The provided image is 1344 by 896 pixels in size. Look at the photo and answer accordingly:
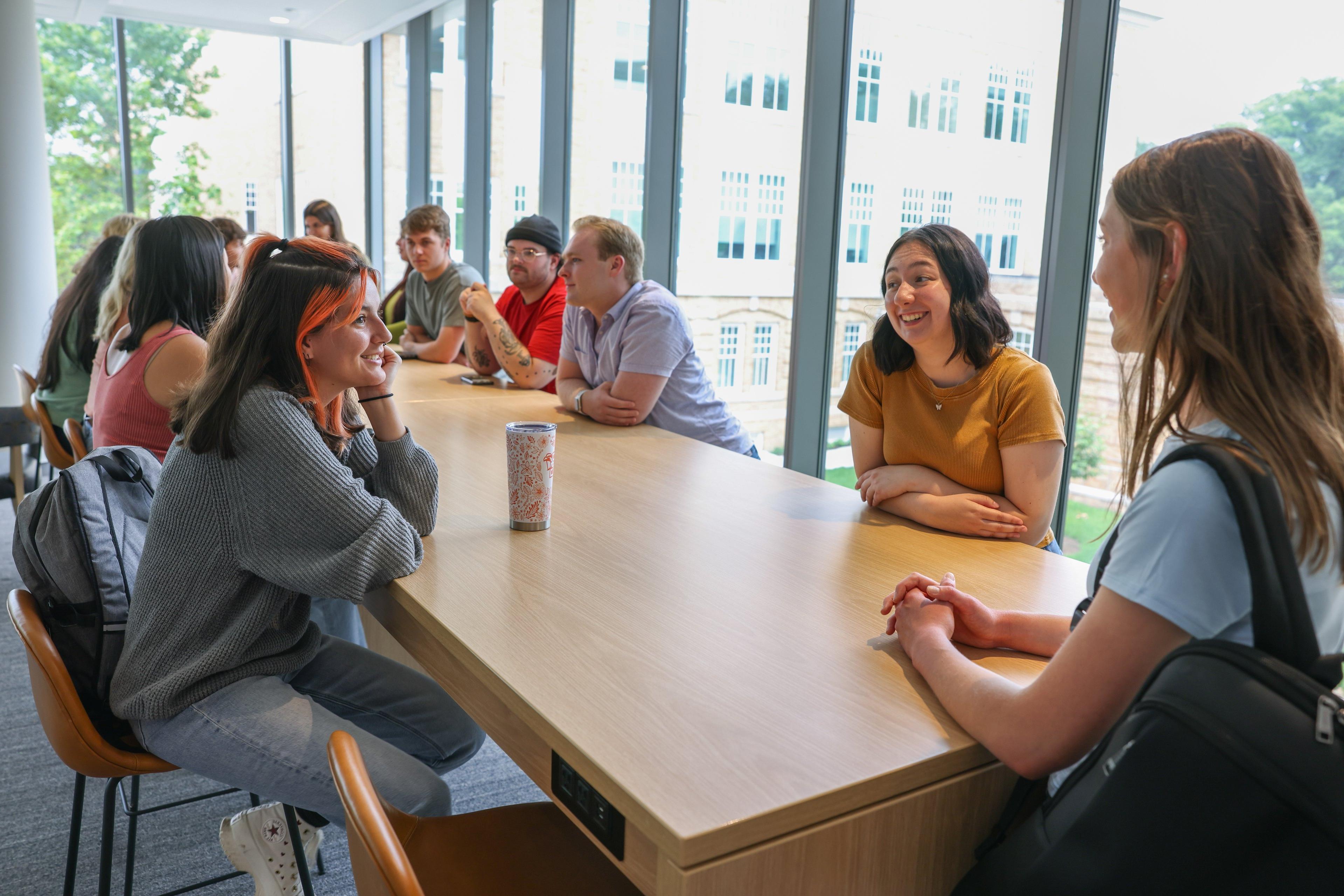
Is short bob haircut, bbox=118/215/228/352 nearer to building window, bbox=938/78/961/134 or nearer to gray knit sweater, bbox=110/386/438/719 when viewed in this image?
gray knit sweater, bbox=110/386/438/719

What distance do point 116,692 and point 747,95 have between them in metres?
3.23

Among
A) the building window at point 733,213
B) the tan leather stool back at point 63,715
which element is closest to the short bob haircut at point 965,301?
the tan leather stool back at point 63,715

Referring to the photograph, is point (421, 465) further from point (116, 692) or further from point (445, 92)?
point (445, 92)

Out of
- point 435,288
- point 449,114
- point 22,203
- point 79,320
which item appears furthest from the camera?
point 449,114

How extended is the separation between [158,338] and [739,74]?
8.51ft

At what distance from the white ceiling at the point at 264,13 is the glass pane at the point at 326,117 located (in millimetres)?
257

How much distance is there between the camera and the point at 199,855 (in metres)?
1.93

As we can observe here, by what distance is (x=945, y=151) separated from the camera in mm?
3104

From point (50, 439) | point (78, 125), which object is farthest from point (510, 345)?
point (78, 125)

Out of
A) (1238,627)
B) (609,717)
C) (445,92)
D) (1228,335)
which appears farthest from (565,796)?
(445,92)

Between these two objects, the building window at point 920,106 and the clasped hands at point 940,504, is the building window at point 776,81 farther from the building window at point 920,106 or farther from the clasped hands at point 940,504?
the clasped hands at point 940,504

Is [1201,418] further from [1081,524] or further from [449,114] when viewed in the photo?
[449,114]

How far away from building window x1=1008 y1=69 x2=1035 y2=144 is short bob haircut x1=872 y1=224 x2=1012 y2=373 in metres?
1.17

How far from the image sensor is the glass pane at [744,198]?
3.61 metres
